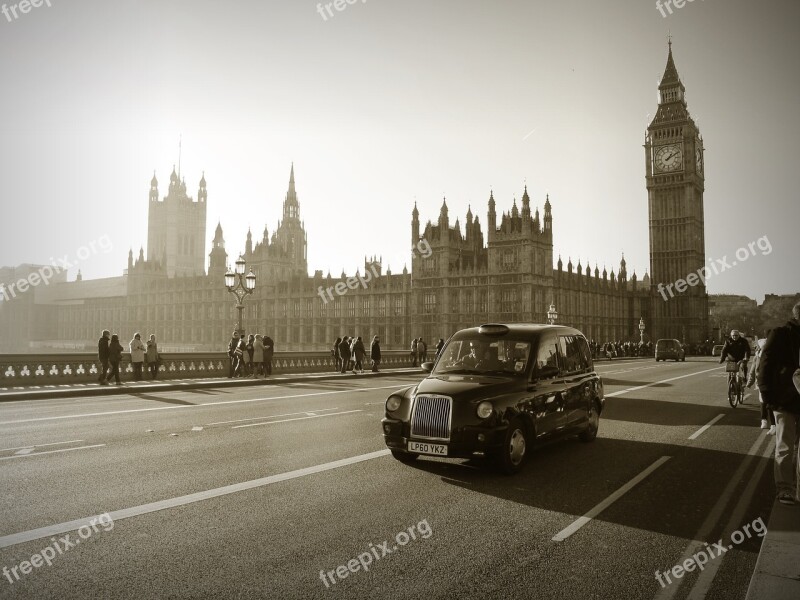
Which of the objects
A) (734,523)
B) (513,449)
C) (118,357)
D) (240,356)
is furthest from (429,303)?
(734,523)

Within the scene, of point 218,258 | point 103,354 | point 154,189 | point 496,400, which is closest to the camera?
point 496,400

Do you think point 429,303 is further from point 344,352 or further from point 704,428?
point 704,428

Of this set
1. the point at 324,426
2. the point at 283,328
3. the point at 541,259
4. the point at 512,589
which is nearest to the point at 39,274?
the point at 283,328

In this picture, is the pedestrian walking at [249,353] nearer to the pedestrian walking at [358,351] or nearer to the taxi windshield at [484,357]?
the pedestrian walking at [358,351]

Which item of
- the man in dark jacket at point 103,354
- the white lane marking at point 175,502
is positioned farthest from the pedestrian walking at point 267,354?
the white lane marking at point 175,502

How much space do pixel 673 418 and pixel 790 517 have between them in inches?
292

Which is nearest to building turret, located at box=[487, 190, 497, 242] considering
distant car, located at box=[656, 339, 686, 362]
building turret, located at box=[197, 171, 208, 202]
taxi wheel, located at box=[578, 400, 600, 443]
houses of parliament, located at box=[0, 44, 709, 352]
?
houses of parliament, located at box=[0, 44, 709, 352]

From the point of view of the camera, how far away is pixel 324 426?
11.2 m

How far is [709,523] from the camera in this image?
18.4ft

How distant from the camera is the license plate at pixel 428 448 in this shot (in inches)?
285

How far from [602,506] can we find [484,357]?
2.91m

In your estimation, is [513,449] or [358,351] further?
[358,351]

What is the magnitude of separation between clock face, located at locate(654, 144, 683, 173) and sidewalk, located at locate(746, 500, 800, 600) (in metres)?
94.2

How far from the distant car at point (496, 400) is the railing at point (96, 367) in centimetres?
1721
